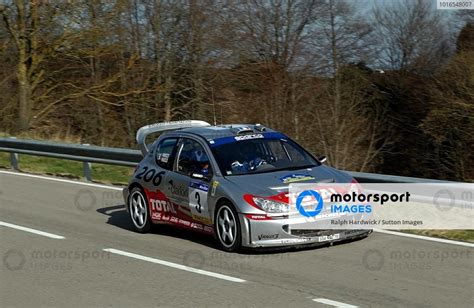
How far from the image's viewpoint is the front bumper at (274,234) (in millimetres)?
8609

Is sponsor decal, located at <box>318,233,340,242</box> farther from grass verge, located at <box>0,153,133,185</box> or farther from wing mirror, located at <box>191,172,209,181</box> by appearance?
grass verge, located at <box>0,153,133,185</box>

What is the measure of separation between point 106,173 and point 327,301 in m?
10.5

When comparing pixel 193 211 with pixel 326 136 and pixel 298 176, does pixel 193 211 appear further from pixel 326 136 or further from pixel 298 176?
pixel 326 136

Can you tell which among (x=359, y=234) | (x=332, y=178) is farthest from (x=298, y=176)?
(x=359, y=234)

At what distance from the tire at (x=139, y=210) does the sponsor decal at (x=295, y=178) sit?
2386 millimetres

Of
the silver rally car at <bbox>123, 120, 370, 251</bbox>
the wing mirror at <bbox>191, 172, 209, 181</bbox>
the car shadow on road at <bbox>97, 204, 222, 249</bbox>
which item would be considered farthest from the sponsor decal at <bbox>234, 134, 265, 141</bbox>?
the car shadow on road at <bbox>97, 204, 222, 249</bbox>

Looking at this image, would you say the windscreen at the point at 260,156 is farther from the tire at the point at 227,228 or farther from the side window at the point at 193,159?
the tire at the point at 227,228

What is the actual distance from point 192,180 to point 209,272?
1.88 meters

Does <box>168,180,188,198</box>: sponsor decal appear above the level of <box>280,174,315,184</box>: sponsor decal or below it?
below

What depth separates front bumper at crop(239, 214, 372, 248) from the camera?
861 cm

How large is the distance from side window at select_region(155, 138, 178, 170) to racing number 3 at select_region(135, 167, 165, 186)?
0.43 feet

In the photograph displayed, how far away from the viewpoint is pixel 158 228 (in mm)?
10898
